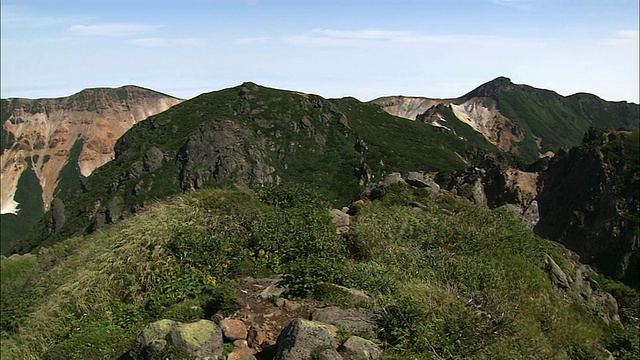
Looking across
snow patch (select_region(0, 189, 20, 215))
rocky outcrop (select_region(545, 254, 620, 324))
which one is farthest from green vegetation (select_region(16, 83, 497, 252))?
rocky outcrop (select_region(545, 254, 620, 324))

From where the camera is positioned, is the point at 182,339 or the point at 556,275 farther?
the point at 556,275

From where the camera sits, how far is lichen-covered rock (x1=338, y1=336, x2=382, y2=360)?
669cm

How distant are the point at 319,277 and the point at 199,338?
8.07ft

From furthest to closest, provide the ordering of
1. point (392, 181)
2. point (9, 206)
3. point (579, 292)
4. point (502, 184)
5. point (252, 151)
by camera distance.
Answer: point (9, 206)
point (252, 151)
point (502, 184)
point (392, 181)
point (579, 292)

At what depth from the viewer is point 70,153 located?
18812 cm

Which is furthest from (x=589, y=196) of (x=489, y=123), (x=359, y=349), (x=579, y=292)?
(x=489, y=123)

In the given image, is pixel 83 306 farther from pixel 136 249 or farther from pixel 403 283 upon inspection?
pixel 403 283

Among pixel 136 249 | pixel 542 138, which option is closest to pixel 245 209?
pixel 136 249

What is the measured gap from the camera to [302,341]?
6.61 metres

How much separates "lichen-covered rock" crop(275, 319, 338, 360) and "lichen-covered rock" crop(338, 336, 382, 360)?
15 cm

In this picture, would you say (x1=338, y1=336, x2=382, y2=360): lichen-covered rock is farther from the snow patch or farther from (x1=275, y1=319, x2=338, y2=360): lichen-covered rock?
the snow patch

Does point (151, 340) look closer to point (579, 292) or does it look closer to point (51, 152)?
point (579, 292)

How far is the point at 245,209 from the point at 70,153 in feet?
648

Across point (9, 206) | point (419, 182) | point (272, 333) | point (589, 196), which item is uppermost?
point (419, 182)
